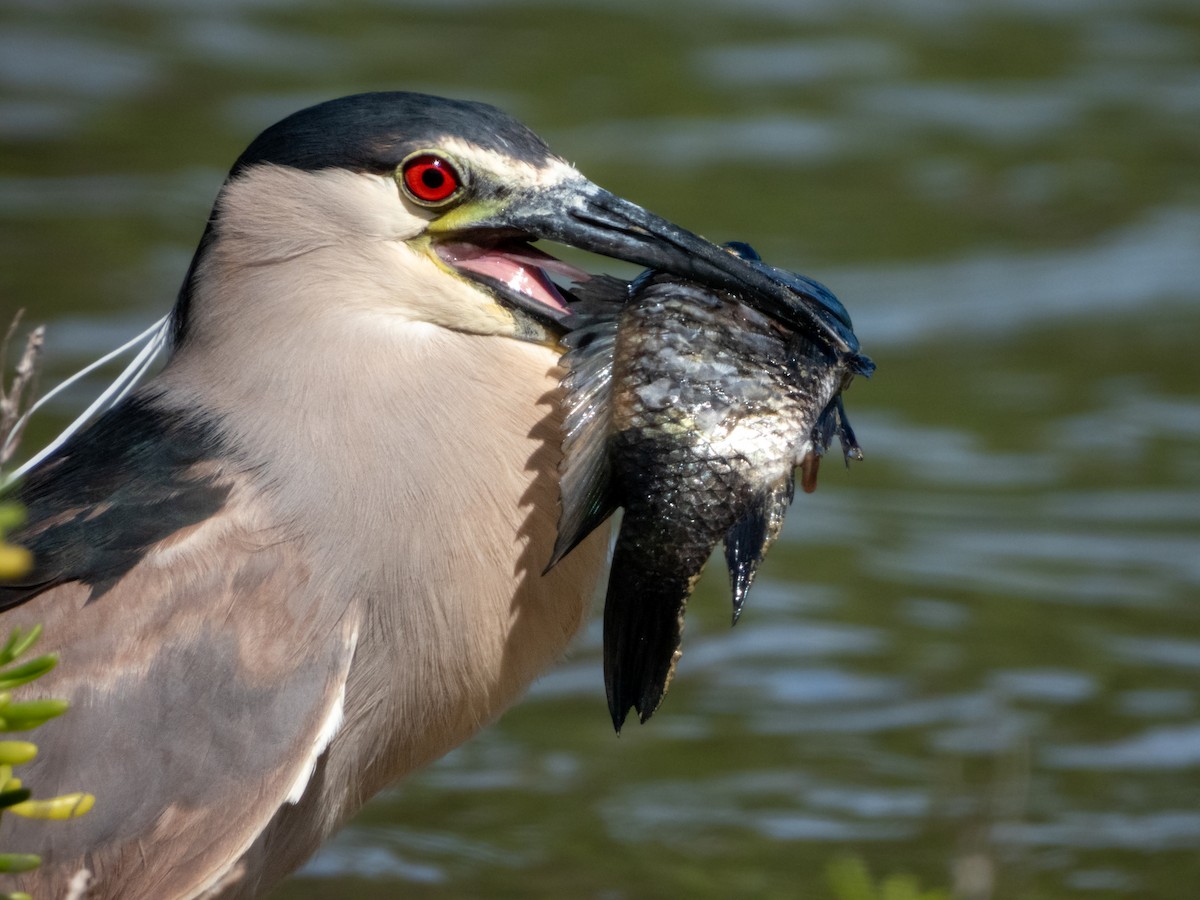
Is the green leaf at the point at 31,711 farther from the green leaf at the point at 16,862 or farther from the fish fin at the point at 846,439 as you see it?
the fish fin at the point at 846,439

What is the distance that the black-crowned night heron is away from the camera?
3.47 meters

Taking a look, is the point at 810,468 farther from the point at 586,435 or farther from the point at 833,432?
the point at 586,435

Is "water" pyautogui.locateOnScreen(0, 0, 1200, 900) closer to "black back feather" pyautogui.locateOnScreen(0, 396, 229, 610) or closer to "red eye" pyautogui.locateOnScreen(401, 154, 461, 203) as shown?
"black back feather" pyautogui.locateOnScreen(0, 396, 229, 610)

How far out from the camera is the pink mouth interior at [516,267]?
12.2 feet

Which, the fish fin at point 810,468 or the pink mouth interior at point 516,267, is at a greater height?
the pink mouth interior at point 516,267

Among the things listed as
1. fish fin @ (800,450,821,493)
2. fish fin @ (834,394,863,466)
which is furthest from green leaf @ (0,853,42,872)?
fish fin @ (834,394,863,466)

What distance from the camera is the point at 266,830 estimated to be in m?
3.63

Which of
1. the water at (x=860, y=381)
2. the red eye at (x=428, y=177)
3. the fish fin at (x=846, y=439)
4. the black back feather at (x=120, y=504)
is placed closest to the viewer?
the fish fin at (x=846, y=439)

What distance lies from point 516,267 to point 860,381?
479cm

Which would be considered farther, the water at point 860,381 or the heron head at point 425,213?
the water at point 860,381

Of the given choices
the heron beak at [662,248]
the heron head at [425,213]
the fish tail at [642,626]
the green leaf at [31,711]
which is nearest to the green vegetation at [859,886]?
the green leaf at [31,711]

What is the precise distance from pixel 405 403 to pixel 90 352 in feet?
15.0

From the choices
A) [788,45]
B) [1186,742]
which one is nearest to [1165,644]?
[1186,742]

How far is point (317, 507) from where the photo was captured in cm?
357
